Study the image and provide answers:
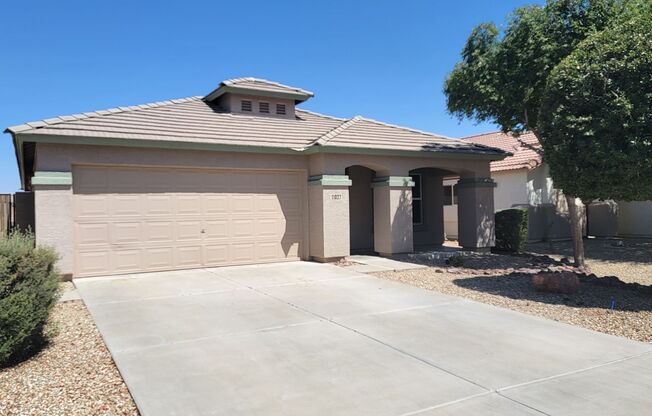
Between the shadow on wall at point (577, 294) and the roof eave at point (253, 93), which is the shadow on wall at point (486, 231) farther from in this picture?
the roof eave at point (253, 93)

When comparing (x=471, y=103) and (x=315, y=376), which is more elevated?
(x=471, y=103)

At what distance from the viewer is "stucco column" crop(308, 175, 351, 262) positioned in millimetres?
13656

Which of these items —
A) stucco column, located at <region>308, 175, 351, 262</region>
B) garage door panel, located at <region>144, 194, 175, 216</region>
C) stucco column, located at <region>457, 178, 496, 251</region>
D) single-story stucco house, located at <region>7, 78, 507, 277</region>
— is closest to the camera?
single-story stucco house, located at <region>7, 78, 507, 277</region>

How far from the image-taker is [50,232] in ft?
35.9

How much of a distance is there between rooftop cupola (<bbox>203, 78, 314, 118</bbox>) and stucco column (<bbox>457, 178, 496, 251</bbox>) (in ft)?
19.7

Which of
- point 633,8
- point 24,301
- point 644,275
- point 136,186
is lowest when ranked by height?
point 644,275

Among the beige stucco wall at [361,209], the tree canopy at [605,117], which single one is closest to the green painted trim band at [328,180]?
the beige stucco wall at [361,209]

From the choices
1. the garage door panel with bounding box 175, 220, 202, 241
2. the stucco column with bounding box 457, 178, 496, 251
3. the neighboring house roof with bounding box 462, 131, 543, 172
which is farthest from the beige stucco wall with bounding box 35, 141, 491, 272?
the neighboring house roof with bounding box 462, 131, 543, 172

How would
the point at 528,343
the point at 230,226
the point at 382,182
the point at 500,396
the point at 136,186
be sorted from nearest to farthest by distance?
the point at 500,396, the point at 528,343, the point at 136,186, the point at 230,226, the point at 382,182

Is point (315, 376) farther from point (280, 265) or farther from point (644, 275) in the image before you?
point (644, 275)

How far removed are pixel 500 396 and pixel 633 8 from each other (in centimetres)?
1148

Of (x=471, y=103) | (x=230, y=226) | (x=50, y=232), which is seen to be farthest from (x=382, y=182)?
(x=50, y=232)

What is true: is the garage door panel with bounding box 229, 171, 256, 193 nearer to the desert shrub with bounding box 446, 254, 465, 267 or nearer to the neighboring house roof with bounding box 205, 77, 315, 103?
the neighboring house roof with bounding box 205, 77, 315, 103

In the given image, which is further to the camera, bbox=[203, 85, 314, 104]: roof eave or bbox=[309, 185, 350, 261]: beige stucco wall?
bbox=[203, 85, 314, 104]: roof eave
